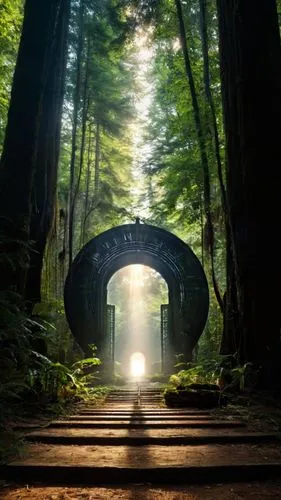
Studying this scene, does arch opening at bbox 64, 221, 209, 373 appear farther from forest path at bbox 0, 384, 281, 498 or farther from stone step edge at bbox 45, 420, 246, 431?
stone step edge at bbox 45, 420, 246, 431

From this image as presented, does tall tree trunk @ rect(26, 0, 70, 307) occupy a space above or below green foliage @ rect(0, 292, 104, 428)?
above

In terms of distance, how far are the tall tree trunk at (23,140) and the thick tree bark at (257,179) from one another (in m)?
3.29

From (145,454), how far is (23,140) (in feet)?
14.9

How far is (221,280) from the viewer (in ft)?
66.8

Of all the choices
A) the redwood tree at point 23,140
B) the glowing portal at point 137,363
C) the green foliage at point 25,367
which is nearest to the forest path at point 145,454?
the green foliage at point 25,367

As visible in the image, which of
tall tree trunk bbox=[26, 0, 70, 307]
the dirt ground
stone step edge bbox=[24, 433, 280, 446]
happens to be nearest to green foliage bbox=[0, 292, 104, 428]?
stone step edge bbox=[24, 433, 280, 446]

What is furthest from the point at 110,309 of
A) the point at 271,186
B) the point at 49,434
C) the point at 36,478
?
the point at 36,478

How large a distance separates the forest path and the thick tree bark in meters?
1.92

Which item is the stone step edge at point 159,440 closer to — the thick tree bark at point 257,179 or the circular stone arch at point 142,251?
the thick tree bark at point 257,179

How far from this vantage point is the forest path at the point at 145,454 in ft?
7.67

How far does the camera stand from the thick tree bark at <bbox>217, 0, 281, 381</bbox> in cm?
564

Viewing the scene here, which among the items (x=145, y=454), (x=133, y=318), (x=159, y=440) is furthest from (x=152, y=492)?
(x=133, y=318)

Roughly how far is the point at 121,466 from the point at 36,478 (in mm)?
525

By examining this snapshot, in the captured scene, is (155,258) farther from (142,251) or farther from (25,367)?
(25,367)
